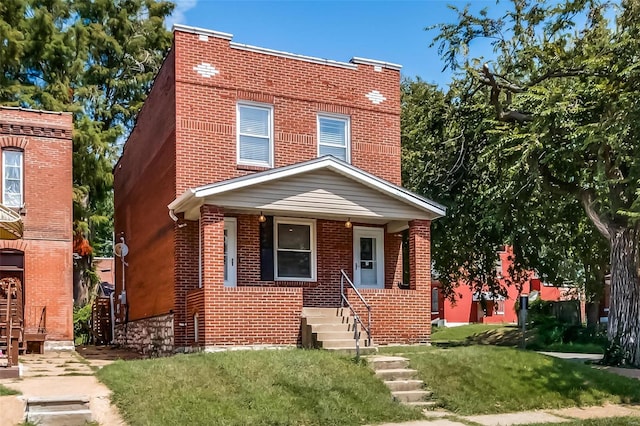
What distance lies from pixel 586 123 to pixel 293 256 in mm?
7994

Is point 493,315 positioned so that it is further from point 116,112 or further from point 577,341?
point 116,112

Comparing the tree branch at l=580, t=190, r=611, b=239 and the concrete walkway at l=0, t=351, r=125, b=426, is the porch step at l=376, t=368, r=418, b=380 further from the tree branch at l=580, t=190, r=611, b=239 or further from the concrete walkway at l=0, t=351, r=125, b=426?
the tree branch at l=580, t=190, r=611, b=239

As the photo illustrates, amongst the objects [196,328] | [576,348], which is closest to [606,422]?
[196,328]

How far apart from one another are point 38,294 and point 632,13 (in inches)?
707

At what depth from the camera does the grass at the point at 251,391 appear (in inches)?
393

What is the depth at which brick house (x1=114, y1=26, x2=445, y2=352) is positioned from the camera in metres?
15.4

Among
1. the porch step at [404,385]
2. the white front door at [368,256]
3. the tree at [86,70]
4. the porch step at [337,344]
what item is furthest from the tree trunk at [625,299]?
the tree at [86,70]

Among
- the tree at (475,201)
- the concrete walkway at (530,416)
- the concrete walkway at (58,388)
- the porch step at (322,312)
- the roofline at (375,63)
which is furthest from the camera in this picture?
the tree at (475,201)

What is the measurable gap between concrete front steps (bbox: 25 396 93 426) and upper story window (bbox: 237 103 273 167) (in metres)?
8.61

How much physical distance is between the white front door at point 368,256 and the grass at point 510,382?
171 inches

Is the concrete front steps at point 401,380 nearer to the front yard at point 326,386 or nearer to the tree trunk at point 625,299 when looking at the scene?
the front yard at point 326,386

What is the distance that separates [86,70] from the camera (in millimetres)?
34938

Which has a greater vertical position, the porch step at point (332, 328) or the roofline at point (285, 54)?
the roofline at point (285, 54)

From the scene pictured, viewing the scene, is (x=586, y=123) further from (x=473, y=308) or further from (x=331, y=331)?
(x=473, y=308)
